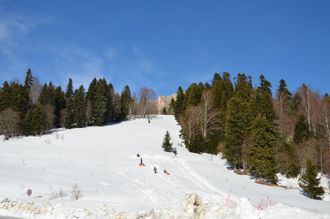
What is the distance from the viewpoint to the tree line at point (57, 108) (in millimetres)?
64125

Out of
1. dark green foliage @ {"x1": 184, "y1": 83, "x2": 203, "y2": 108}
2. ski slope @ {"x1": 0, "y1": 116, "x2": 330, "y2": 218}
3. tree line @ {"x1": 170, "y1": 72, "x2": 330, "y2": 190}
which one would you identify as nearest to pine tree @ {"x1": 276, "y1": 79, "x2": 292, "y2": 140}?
tree line @ {"x1": 170, "y1": 72, "x2": 330, "y2": 190}

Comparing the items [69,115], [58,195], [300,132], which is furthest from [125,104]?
[58,195]

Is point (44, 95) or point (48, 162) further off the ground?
point (44, 95)

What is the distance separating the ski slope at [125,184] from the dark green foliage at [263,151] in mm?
1885

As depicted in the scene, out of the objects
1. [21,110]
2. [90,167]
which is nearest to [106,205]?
[90,167]

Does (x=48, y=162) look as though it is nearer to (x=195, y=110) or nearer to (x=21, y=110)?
(x=195, y=110)

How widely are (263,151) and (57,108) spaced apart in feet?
181

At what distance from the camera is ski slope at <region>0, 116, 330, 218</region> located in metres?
14.5

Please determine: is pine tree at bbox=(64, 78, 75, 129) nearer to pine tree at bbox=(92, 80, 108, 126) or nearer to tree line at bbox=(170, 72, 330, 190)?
pine tree at bbox=(92, 80, 108, 126)

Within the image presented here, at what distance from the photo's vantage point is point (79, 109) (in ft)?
251

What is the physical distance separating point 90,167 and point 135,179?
6647 mm

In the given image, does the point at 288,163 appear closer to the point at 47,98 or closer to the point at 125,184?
the point at 125,184

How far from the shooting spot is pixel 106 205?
48.8 ft

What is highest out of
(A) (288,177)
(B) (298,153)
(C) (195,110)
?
(C) (195,110)
